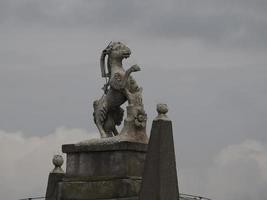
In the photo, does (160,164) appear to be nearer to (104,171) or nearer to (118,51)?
(104,171)

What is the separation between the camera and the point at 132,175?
68.8 ft

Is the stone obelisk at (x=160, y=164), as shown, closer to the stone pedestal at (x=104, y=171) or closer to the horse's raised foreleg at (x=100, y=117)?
the stone pedestal at (x=104, y=171)

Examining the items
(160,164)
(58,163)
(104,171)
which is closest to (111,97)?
(104,171)

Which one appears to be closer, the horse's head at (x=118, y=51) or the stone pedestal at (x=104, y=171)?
the stone pedestal at (x=104, y=171)

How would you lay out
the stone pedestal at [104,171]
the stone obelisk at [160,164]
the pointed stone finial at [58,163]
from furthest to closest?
the pointed stone finial at [58,163] → the stone pedestal at [104,171] → the stone obelisk at [160,164]

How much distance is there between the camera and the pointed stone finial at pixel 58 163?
2341cm

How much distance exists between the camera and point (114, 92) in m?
22.1

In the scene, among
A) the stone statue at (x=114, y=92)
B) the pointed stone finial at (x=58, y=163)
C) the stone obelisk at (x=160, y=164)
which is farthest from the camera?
the pointed stone finial at (x=58, y=163)

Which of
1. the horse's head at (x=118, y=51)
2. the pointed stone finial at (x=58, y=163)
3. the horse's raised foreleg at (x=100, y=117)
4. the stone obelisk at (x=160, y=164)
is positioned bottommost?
the stone obelisk at (x=160, y=164)

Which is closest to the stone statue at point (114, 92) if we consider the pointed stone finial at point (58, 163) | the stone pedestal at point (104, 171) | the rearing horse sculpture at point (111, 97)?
the rearing horse sculpture at point (111, 97)

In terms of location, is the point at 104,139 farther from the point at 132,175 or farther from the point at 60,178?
the point at 60,178

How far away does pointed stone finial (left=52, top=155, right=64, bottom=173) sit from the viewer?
23.4 m

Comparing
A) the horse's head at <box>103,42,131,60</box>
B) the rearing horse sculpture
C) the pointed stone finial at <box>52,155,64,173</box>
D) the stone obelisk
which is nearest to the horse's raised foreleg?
the rearing horse sculpture

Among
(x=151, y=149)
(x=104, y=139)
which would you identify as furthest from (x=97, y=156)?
(x=151, y=149)
